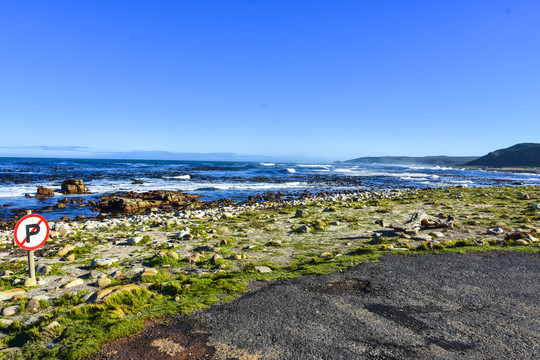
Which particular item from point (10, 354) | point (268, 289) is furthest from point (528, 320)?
point (10, 354)

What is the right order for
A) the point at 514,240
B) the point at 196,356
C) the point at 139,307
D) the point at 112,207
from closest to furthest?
the point at 196,356 → the point at 139,307 → the point at 514,240 → the point at 112,207

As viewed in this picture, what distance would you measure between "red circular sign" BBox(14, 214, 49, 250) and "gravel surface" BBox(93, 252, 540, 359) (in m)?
4.51

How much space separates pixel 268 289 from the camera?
270 inches

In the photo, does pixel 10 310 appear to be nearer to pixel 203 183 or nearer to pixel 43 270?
pixel 43 270

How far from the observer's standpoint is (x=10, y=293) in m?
6.66

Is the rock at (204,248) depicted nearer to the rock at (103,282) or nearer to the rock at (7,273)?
the rock at (103,282)

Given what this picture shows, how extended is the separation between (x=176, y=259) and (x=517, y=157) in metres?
170

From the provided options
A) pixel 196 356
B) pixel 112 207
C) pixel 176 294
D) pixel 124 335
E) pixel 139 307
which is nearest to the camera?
pixel 196 356

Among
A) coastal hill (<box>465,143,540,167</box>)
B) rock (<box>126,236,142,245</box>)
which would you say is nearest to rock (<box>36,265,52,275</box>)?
rock (<box>126,236,142,245</box>)

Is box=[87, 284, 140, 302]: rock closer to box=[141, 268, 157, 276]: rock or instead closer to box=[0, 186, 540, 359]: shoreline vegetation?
box=[0, 186, 540, 359]: shoreline vegetation

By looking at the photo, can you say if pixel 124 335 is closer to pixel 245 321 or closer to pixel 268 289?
pixel 245 321

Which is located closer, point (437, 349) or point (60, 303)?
point (437, 349)

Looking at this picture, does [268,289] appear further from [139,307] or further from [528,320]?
[528,320]

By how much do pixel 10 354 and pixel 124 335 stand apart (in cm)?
152
